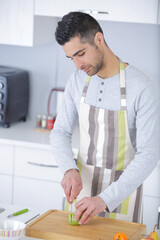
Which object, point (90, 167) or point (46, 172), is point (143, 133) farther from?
point (46, 172)

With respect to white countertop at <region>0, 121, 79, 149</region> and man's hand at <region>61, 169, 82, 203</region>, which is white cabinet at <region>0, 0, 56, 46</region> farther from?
man's hand at <region>61, 169, 82, 203</region>

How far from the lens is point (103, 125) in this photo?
1.98 metres

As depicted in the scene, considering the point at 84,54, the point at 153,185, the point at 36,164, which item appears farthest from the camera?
the point at 36,164

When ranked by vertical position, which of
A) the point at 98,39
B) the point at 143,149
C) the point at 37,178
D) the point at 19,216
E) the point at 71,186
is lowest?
the point at 37,178

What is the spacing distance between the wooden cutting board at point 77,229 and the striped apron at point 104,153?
0.91 ft

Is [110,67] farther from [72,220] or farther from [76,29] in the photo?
[72,220]

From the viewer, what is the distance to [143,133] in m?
1.76

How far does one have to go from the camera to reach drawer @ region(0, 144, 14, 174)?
2.79 metres

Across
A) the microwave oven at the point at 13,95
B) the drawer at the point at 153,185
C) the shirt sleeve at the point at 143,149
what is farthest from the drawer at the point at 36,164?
the shirt sleeve at the point at 143,149

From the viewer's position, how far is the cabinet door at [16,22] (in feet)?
9.21

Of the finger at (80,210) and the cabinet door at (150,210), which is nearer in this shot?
the finger at (80,210)

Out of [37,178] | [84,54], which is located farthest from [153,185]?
[84,54]

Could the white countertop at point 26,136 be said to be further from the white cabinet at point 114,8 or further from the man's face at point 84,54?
the man's face at point 84,54

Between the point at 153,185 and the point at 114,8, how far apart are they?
1018mm
